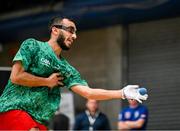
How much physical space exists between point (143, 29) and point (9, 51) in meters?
3.97

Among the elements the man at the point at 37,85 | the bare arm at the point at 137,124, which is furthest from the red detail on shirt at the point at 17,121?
the bare arm at the point at 137,124

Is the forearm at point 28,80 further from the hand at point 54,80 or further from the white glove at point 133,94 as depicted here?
the white glove at point 133,94

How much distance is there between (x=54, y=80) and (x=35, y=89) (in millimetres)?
202

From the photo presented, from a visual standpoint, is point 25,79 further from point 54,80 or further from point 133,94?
point 133,94

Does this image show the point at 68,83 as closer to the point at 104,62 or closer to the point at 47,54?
the point at 47,54

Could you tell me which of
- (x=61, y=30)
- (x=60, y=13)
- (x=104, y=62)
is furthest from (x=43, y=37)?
(x=61, y=30)

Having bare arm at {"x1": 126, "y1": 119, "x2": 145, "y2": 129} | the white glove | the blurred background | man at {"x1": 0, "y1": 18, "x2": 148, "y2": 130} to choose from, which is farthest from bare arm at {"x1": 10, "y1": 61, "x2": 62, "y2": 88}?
bare arm at {"x1": 126, "y1": 119, "x2": 145, "y2": 129}

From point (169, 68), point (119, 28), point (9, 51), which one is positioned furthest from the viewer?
point (9, 51)

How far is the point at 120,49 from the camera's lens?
11.9 meters

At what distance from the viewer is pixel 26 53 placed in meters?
5.20

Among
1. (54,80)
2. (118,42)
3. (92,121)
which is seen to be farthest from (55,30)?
(118,42)

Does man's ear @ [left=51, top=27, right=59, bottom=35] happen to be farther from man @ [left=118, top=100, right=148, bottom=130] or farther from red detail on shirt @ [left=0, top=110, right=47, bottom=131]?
man @ [left=118, top=100, right=148, bottom=130]

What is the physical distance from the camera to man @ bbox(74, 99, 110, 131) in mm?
9841

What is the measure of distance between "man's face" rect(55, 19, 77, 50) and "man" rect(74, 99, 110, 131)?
4.52 m
